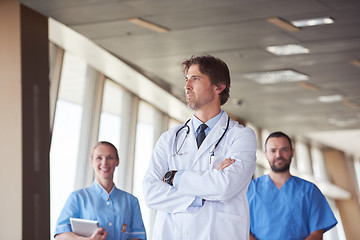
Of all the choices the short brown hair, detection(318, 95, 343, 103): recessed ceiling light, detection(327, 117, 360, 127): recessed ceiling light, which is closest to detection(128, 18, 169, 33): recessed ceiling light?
the short brown hair

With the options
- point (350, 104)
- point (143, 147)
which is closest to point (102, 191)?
point (143, 147)

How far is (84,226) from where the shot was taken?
9.95ft

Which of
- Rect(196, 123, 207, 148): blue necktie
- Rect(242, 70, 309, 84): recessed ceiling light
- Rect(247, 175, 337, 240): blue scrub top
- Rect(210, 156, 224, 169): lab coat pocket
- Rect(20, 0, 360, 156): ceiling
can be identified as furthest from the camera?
Rect(242, 70, 309, 84): recessed ceiling light

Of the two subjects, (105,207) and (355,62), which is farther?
(355,62)

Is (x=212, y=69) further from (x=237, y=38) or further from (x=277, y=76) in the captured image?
(x=277, y=76)

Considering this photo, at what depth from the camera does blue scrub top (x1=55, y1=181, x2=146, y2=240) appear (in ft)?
10.8

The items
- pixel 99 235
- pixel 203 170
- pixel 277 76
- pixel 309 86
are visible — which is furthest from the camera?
pixel 309 86

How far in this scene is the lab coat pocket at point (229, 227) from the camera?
78.7 inches

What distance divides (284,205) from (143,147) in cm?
617

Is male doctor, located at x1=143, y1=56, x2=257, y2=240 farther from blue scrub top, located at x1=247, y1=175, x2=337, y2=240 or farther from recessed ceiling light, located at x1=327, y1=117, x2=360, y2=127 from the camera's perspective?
recessed ceiling light, located at x1=327, y1=117, x2=360, y2=127

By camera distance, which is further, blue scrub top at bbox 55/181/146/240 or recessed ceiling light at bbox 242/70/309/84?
recessed ceiling light at bbox 242/70/309/84

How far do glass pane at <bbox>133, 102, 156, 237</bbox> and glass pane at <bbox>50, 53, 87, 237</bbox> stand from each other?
1946mm

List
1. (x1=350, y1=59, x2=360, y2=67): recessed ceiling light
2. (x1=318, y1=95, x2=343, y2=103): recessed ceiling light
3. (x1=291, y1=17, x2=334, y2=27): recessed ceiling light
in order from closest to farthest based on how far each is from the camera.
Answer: (x1=291, y1=17, x2=334, y2=27): recessed ceiling light
(x1=350, y1=59, x2=360, y2=67): recessed ceiling light
(x1=318, y1=95, x2=343, y2=103): recessed ceiling light

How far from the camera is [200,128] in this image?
7.55ft
